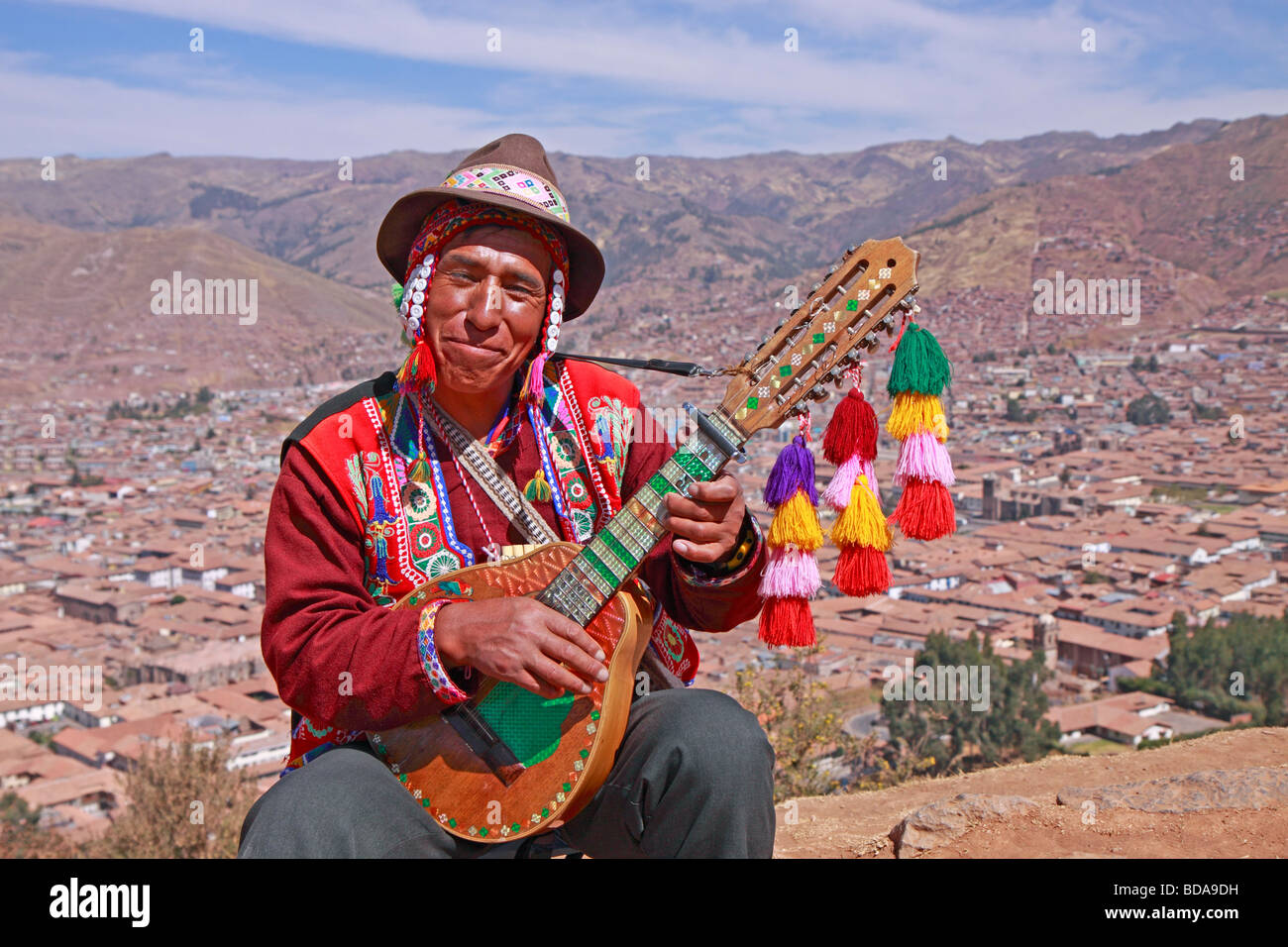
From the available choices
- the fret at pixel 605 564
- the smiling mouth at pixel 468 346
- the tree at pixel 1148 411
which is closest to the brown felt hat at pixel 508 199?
the smiling mouth at pixel 468 346

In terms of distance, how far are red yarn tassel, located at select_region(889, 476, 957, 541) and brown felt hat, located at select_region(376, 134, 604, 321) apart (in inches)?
34.5

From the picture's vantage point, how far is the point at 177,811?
10.3 meters

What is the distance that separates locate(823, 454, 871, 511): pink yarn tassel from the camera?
1.95m

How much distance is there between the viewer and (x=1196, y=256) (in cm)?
7888

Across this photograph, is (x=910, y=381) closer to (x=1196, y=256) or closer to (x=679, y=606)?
(x=679, y=606)

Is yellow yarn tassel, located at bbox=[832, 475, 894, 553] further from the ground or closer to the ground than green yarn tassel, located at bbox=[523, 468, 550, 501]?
closer to the ground

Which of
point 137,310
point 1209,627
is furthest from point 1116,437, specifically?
point 137,310

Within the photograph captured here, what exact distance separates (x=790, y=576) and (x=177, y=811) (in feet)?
33.8

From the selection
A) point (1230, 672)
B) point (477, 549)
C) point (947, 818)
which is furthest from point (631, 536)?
point (1230, 672)

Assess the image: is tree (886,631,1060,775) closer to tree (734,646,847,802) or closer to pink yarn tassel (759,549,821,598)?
tree (734,646,847,802)

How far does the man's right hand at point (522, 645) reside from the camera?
1.77 meters

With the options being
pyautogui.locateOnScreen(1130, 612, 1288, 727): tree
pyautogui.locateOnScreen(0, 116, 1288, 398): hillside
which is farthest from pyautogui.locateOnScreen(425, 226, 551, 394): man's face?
pyautogui.locateOnScreen(0, 116, 1288, 398): hillside

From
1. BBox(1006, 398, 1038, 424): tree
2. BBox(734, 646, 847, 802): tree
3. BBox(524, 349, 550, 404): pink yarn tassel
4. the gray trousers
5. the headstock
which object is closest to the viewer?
the gray trousers

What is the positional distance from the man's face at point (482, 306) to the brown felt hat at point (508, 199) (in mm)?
78
